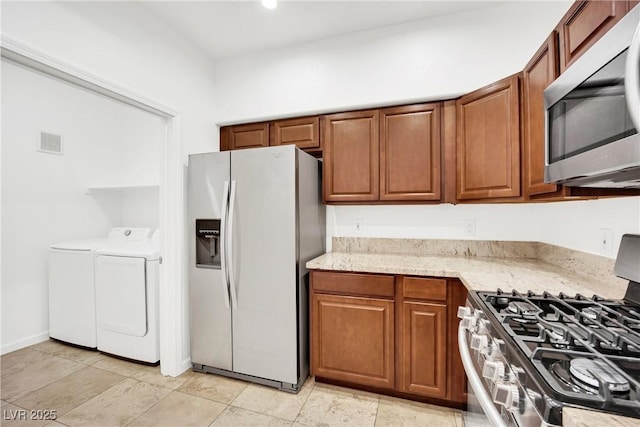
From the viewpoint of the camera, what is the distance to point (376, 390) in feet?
6.08

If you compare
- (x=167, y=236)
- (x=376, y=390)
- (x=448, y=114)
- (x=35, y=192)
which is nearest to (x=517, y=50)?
(x=448, y=114)

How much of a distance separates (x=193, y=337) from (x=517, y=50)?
10.6ft

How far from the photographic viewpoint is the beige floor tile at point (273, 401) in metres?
1.71

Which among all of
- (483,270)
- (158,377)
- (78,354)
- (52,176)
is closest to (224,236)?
(158,377)

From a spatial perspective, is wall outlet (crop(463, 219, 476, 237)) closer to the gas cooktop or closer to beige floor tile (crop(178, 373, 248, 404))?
the gas cooktop

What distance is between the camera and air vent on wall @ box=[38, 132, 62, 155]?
2.84m

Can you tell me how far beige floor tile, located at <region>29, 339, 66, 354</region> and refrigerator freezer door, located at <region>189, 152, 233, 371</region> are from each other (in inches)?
61.9

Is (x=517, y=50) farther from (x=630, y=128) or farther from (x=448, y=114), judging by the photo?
(x=630, y=128)

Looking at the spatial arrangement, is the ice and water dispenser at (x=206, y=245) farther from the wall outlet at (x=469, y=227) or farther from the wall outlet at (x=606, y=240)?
the wall outlet at (x=606, y=240)

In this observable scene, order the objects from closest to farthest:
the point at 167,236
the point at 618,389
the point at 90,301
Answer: the point at 618,389 → the point at 167,236 → the point at 90,301

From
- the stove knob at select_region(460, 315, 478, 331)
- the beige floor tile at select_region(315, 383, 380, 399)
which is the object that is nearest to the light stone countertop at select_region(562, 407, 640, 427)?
the stove knob at select_region(460, 315, 478, 331)

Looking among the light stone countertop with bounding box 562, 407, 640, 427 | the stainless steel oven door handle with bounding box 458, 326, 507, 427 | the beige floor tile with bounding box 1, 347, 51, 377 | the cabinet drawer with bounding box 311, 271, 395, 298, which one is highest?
the light stone countertop with bounding box 562, 407, 640, 427

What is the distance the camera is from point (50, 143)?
2.89 meters

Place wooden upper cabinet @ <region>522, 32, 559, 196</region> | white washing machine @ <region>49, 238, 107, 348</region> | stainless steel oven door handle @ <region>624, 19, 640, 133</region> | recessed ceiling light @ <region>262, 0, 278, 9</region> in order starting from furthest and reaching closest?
white washing machine @ <region>49, 238, 107, 348</region> < recessed ceiling light @ <region>262, 0, 278, 9</region> < wooden upper cabinet @ <region>522, 32, 559, 196</region> < stainless steel oven door handle @ <region>624, 19, 640, 133</region>
